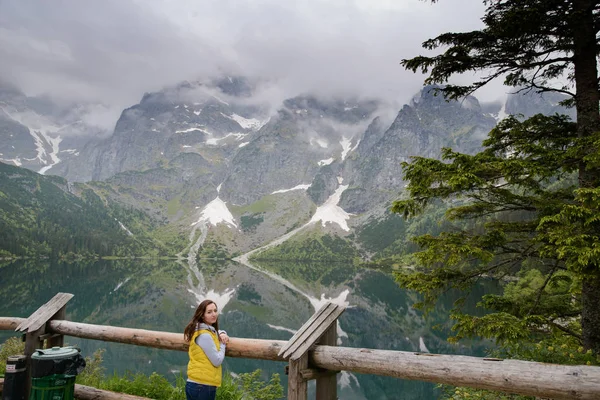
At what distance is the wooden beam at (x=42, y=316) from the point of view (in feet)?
24.2

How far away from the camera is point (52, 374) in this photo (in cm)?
605

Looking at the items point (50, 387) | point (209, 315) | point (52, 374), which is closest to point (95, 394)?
point (50, 387)

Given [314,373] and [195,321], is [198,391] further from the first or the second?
[314,373]

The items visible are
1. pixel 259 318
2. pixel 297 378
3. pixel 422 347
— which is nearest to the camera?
pixel 297 378

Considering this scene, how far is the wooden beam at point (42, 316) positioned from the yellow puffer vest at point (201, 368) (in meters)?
3.71

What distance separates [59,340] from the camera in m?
7.94

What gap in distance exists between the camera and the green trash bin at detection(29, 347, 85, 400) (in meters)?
6.00

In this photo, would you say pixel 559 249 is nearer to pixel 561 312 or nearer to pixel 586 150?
pixel 586 150

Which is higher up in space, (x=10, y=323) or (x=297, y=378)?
(x=10, y=323)

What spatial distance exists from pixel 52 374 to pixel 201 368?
8.82 feet

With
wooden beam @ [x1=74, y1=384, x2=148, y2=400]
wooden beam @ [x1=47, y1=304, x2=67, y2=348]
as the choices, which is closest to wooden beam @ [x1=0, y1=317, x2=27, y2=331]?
wooden beam @ [x1=47, y1=304, x2=67, y2=348]

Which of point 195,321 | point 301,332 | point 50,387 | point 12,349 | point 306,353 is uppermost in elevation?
point 195,321

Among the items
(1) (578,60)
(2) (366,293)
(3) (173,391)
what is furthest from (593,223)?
(2) (366,293)

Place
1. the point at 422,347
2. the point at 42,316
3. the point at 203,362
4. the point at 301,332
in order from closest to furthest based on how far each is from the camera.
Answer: the point at 301,332 → the point at 203,362 → the point at 42,316 → the point at 422,347
